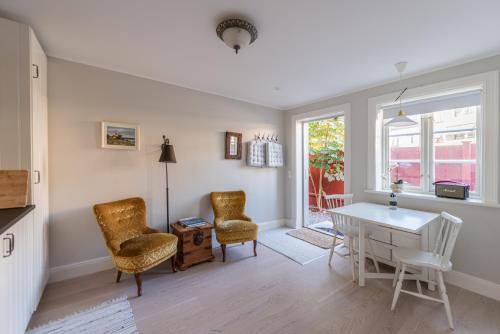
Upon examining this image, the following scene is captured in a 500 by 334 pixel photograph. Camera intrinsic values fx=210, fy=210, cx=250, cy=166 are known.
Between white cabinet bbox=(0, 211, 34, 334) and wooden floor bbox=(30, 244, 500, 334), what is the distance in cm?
35

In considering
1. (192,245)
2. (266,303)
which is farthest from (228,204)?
(266,303)

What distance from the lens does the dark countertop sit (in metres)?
1.16

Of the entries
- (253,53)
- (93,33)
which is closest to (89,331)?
(93,33)

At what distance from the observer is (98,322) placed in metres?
1.75

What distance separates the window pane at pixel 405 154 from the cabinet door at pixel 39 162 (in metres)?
4.02

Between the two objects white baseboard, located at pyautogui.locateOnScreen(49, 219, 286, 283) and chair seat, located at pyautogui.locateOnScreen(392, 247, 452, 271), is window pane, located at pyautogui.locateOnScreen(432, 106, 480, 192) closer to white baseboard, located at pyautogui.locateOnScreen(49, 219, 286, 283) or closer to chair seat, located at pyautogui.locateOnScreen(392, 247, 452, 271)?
chair seat, located at pyautogui.locateOnScreen(392, 247, 452, 271)

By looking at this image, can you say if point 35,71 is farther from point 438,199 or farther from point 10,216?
point 438,199

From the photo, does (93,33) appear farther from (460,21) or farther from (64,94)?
(460,21)

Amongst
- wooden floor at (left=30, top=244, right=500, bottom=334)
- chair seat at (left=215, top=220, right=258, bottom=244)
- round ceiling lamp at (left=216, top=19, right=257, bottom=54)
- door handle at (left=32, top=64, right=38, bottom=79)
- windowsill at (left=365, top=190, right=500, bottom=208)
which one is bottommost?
wooden floor at (left=30, top=244, right=500, bottom=334)

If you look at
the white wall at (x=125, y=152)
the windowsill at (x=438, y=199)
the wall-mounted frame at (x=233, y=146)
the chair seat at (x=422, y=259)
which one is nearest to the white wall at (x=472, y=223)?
the windowsill at (x=438, y=199)

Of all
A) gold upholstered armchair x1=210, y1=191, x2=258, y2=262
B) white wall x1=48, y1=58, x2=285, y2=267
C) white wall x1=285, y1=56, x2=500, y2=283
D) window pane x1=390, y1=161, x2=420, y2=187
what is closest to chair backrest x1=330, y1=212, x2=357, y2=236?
white wall x1=285, y1=56, x2=500, y2=283

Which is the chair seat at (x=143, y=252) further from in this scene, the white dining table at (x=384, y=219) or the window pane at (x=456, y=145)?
the window pane at (x=456, y=145)

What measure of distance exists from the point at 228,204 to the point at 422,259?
2.37 metres

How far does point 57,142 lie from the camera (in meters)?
2.28
